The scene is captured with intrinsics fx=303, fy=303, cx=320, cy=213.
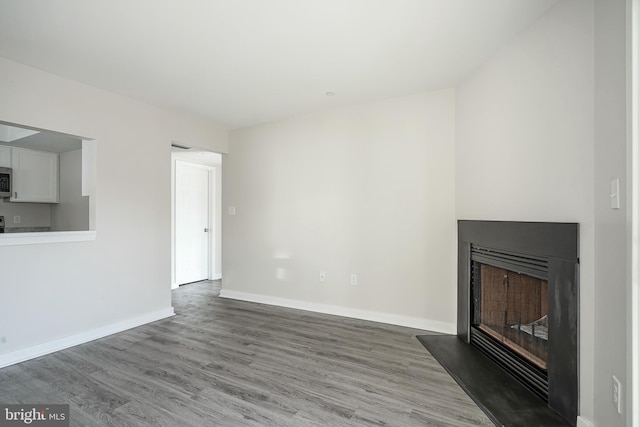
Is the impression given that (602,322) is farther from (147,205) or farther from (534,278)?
(147,205)

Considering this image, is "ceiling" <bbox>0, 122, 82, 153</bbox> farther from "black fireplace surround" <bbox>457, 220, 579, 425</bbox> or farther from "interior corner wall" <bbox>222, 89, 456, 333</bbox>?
"black fireplace surround" <bbox>457, 220, 579, 425</bbox>

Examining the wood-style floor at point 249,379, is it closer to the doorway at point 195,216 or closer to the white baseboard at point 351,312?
the white baseboard at point 351,312

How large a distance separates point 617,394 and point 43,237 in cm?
401

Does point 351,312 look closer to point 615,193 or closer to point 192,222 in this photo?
point 615,193

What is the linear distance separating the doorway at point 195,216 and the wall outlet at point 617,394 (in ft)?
16.9

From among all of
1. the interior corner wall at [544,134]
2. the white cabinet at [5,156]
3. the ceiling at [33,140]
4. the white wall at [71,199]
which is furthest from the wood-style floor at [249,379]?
the white cabinet at [5,156]

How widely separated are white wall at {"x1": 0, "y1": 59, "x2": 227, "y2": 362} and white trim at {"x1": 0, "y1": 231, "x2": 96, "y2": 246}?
51 mm

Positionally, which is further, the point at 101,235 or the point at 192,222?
the point at 192,222

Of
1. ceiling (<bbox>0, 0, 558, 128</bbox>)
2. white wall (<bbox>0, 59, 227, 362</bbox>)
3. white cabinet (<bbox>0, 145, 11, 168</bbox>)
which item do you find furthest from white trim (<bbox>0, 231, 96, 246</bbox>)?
white cabinet (<bbox>0, 145, 11, 168</bbox>)

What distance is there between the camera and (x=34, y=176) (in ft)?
15.0

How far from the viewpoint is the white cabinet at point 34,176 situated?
4.32 m

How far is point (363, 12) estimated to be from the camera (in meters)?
1.93

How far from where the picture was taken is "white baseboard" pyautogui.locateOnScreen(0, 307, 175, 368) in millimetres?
2479

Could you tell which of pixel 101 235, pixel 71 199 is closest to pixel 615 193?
pixel 101 235
